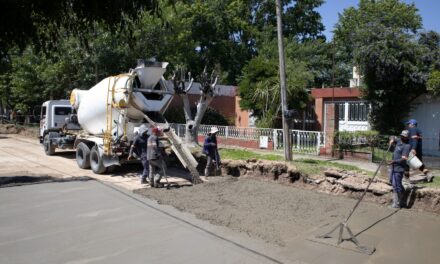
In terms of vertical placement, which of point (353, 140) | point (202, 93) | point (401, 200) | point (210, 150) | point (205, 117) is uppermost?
point (202, 93)

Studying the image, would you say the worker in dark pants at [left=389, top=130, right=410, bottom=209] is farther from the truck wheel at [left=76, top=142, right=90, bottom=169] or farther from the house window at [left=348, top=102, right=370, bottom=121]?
the house window at [left=348, top=102, right=370, bottom=121]

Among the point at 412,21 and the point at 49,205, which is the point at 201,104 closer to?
the point at 49,205

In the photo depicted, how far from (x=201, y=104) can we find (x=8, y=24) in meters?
12.6

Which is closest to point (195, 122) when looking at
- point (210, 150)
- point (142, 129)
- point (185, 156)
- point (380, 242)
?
point (142, 129)

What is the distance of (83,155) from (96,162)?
1171 mm

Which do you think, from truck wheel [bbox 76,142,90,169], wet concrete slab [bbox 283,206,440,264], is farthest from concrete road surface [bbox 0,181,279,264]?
truck wheel [bbox 76,142,90,169]

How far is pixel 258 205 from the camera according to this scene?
9.21m

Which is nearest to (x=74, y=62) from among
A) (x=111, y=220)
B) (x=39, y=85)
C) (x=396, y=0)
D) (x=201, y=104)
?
(x=39, y=85)

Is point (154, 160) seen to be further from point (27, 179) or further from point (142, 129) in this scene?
point (27, 179)

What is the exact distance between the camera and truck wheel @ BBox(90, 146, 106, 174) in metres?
13.9

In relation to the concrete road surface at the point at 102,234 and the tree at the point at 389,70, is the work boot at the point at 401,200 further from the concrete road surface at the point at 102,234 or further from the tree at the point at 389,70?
the tree at the point at 389,70

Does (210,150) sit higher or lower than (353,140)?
lower

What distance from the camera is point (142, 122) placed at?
13852 mm

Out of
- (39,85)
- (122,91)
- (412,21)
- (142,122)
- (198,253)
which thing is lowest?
(198,253)
